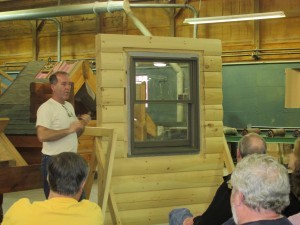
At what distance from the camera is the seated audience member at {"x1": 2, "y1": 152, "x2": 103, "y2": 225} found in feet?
6.53

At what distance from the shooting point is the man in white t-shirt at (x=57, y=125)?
372 centimetres

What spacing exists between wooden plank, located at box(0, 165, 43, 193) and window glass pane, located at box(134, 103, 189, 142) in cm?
108

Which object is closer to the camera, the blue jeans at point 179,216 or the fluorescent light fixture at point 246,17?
the blue jeans at point 179,216

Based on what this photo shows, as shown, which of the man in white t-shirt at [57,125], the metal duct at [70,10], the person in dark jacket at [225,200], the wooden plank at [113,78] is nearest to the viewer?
the person in dark jacket at [225,200]

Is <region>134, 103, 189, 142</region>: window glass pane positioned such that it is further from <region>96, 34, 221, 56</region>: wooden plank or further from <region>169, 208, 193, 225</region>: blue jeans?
<region>169, 208, 193, 225</region>: blue jeans

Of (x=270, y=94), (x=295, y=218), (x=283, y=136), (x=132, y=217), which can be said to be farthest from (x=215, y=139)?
(x=270, y=94)

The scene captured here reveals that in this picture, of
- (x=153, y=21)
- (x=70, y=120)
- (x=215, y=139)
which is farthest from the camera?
(x=153, y=21)

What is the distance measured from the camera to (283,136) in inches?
292

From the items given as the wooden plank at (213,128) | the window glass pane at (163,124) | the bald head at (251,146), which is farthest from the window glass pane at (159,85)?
the bald head at (251,146)

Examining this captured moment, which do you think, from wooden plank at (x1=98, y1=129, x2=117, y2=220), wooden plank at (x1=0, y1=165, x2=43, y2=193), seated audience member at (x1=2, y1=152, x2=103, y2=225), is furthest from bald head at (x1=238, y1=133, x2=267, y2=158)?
wooden plank at (x1=0, y1=165, x2=43, y2=193)

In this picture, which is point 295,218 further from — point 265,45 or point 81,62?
point 265,45

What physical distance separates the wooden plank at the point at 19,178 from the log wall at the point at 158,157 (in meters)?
0.86

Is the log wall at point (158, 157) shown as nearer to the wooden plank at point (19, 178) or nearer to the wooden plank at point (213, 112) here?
the wooden plank at point (213, 112)

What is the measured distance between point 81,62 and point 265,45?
14.5 ft
